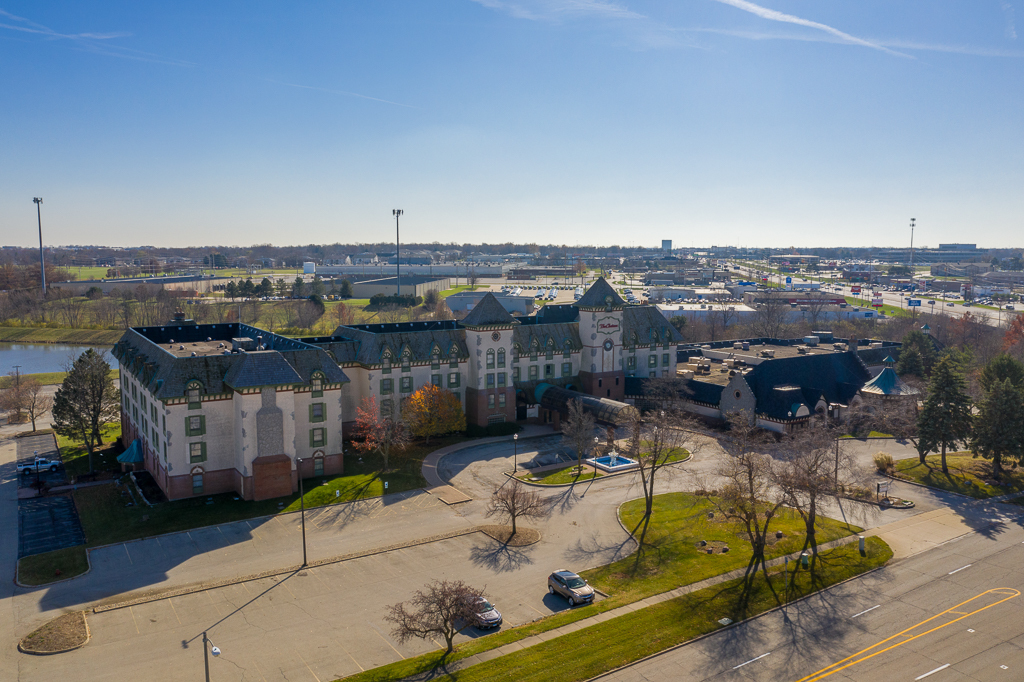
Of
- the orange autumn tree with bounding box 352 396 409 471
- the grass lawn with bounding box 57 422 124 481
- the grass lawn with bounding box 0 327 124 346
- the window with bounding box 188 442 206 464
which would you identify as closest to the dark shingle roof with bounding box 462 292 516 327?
the orange autumn tree with bounding box 352 396 409 471

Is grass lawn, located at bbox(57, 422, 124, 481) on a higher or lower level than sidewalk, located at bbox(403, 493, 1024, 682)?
higher

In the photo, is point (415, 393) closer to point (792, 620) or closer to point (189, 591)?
point (189, 591)

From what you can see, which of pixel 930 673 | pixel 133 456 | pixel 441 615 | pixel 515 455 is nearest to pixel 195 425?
pixel 133 456

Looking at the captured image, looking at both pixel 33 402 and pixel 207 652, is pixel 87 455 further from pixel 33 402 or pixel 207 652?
pixel 207 652

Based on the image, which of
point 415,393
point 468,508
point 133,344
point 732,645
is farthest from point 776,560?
point 133,344

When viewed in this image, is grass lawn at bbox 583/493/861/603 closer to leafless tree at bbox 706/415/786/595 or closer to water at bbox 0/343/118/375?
Result: leafless tree at bbox 706/415/786/595

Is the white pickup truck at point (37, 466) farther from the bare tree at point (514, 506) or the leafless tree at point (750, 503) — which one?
the leafless tree at point (750, 503)

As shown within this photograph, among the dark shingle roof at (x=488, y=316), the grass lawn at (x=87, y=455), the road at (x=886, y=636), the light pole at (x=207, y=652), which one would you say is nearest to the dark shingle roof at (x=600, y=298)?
the dark shingle roof at (x=488, y=316)
